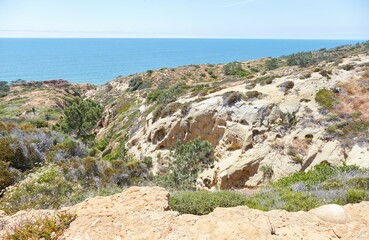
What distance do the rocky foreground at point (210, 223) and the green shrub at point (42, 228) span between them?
0.17m

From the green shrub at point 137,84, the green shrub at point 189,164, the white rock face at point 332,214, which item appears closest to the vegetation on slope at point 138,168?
the green shrub at point 189,164

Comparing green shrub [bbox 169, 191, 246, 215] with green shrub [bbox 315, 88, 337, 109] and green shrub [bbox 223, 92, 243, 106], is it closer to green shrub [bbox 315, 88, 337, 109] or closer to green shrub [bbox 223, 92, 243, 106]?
green shrub [bbox 315, 88, 337, 109]

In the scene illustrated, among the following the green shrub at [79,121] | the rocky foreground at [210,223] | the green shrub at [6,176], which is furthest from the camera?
the green shrub at [79,121]

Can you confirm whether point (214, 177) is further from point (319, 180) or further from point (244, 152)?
point (319, 180)

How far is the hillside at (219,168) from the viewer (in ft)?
19.0

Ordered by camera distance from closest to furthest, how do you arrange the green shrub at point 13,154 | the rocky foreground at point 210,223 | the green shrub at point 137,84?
the rocky foreground at point 210,223
the green shrub at point 13,154
the green shrub at point 137,84

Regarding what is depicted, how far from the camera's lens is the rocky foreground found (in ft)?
17.3

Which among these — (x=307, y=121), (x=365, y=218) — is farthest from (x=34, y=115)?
(x=365, y=218)

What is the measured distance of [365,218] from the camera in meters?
5.76

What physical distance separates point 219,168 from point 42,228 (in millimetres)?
15008

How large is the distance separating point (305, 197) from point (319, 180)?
3.25m

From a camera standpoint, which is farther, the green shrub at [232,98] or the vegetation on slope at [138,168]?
the green shrub at [232,98]

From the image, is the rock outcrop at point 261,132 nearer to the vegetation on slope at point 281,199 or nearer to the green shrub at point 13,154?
the vegetation on slope at point 281,199

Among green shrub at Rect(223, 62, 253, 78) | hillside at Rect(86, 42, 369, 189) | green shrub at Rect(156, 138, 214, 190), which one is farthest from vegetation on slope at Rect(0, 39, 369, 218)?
green shrub at Rect(223, 62, 253, 78)
